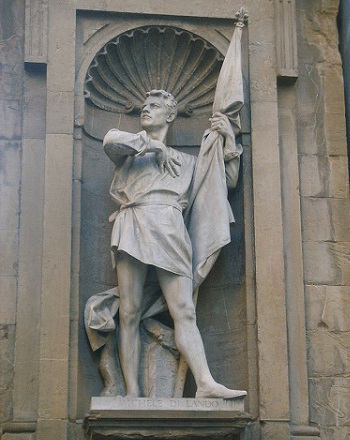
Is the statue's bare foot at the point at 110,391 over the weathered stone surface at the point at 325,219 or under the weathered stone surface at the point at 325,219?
under

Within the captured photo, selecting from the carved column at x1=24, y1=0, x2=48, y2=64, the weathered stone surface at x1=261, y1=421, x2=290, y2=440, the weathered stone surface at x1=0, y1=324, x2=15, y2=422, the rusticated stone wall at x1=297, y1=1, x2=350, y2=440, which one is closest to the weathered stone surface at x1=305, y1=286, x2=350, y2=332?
the rusticated stone wall at x1=297, y1=1, x2=350, y2=440

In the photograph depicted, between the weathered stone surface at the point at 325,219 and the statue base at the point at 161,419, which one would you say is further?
the weathered stone surface at the point at 325,219

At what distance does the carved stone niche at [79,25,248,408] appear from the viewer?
12.3 metres

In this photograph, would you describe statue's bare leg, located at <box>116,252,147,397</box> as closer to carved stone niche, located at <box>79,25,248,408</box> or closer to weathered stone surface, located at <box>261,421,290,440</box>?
carved stone niche, located at <box>79,25,248,408</box>

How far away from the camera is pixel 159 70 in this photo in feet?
44.3

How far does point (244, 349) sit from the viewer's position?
12.4 m

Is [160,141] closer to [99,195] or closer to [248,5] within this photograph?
[99,195]

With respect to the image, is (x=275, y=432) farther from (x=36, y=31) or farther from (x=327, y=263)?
(x=36, y=31)

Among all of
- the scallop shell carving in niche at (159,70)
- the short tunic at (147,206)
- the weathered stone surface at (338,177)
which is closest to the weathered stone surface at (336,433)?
the short tunic at (147,206)

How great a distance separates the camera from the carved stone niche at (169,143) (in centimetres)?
1227

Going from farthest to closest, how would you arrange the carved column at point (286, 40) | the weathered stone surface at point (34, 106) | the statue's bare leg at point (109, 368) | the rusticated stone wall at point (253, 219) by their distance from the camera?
the carved column at point (286, 40) < the weathered stone surface at point (34, 106) < the statue's bare leg at point (109, 368) < the rusticated stone wall at point (253, 219)

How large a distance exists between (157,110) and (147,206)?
107 cm

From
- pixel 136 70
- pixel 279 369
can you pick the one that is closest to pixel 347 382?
pixel 279 369

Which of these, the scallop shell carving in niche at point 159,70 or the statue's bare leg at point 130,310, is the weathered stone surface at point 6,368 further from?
the scallop shell carving in niche at point 159,70
